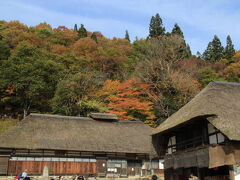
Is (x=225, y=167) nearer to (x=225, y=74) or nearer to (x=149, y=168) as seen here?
(x=149, y=168)

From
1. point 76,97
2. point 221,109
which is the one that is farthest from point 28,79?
point 221,109

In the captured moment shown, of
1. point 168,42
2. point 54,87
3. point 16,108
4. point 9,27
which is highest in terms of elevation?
point 9,27

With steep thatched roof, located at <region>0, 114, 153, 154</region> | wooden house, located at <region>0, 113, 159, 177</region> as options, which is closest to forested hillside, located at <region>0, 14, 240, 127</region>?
steep thatched roof, located at <region>0, 114, 153, 154</region>

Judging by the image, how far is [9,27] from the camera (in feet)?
184

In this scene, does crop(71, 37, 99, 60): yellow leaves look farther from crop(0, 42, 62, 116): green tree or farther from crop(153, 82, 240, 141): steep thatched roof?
crop(153, 82, 240, 141): steep thatched roof

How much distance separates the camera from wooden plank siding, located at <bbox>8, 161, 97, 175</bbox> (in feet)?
74.9

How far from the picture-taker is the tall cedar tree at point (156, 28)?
5797 cm

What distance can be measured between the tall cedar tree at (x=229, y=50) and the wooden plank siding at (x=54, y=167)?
41.3 meters

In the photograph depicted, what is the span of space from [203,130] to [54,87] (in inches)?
1077

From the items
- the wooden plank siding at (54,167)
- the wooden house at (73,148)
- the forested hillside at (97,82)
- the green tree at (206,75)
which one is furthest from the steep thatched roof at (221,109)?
the green tree at (206,75)

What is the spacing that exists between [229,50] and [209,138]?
45.5 m

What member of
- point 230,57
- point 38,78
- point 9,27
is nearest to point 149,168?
point 38,78

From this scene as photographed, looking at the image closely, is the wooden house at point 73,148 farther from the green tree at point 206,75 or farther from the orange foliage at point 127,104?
the green tree at point 206,75

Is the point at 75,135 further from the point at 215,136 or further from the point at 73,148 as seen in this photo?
the point at 215,136
